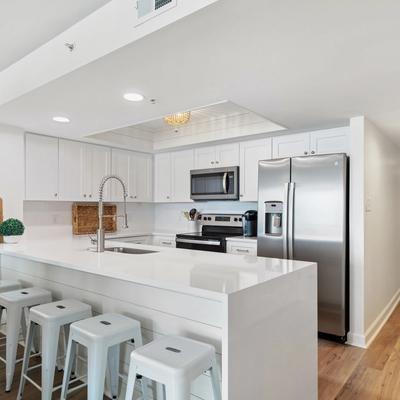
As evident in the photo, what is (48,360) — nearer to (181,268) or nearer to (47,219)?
(181,268)

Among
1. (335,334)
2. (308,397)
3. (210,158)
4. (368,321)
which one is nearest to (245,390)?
(308,397)

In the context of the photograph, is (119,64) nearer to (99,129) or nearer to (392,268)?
(99,129)

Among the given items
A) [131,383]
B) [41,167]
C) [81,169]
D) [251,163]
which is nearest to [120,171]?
[81,169]

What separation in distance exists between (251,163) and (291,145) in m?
0.57

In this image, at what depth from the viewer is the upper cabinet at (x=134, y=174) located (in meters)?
4.80

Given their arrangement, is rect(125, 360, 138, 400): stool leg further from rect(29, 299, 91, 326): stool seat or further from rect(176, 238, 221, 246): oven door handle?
rect(176, 238, 221, 246): oven door handle

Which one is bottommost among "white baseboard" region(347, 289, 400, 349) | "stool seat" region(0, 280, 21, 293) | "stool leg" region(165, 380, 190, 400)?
"white baseboard" region(347, 289, 400, 349)

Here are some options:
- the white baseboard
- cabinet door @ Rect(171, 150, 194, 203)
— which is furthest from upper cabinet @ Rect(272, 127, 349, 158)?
the white baseboard

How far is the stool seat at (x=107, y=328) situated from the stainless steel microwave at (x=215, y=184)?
2672mm

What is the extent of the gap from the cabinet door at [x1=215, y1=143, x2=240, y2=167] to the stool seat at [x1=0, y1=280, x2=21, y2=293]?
9.04ft

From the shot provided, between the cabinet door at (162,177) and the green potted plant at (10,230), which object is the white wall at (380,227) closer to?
the cabinet door at (162,177)

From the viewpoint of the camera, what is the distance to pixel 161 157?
524cm

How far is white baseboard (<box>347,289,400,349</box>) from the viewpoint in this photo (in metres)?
3.01

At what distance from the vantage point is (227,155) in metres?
4.42
